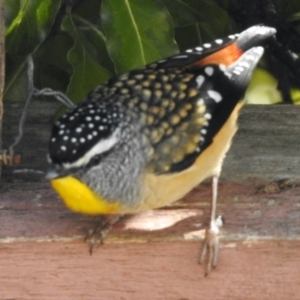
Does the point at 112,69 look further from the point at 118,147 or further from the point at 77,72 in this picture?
the point at 118,147

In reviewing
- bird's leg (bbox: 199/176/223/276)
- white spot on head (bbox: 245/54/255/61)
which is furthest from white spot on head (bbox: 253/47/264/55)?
bird's leg (bbox: 199/176/223/276)

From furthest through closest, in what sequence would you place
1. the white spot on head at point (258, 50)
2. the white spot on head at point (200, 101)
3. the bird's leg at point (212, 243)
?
the white spot on head at point (258, 50), the white spot on head at point (200, 101), the bird's leg at point (212, 243)

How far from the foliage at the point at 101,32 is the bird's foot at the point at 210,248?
31.8 inches

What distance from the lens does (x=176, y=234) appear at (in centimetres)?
228

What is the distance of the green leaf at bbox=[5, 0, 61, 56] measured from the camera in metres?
2.85

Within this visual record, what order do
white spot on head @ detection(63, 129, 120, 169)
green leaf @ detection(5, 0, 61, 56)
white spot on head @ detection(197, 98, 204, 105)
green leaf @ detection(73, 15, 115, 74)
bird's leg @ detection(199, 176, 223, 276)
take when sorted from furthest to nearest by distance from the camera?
green leaf @ detection(73, 15, 115, 74) < green leaf @ detection(5, 0, 61, 56) < white spot on head @ detection(197, 98, 204, 105) < bird's leg @ detection(199, 176, 223, 276) < white spot on head @ detection(63, 129, 120, 169)

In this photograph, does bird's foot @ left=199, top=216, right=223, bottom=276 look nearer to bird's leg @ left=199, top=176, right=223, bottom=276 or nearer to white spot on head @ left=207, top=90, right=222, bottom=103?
bird's leg @ left=199, top=176, right=223, bottom=276

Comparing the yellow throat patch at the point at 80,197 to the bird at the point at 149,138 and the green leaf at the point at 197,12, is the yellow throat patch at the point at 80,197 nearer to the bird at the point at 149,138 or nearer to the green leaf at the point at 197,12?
the bird at the point at 149,138

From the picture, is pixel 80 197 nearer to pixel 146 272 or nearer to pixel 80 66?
pixel 146 272

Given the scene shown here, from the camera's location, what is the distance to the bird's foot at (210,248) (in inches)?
88.1

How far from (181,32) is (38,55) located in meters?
0.57

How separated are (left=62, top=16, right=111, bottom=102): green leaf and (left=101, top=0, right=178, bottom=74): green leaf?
12 centimetres

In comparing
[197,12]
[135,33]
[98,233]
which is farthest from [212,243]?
[197,12]

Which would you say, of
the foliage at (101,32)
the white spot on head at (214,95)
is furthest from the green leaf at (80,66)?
the white spot on head at (214,95)
